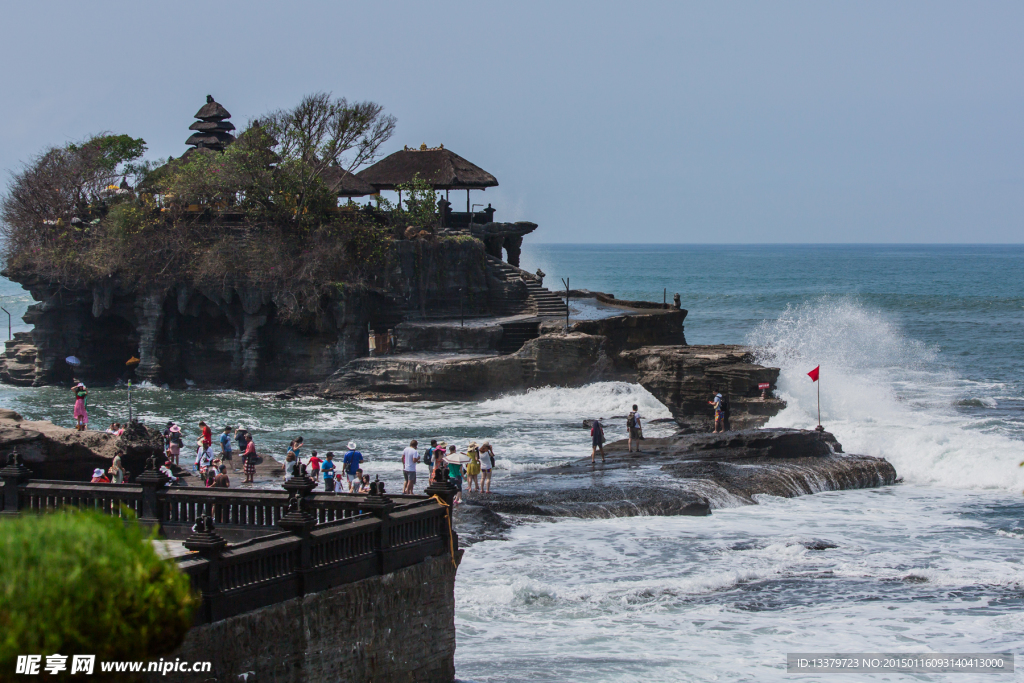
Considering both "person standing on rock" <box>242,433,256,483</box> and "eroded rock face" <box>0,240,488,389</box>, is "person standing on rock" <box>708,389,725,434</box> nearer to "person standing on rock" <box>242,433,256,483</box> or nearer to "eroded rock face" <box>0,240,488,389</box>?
"person standing on rock" <box>242,433,256,483</box>

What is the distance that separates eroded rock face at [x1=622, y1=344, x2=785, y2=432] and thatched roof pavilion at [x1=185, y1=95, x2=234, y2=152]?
97.3 feet

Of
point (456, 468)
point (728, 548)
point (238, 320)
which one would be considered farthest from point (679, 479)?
point (238, 320)

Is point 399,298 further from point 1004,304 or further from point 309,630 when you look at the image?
point 1004,304

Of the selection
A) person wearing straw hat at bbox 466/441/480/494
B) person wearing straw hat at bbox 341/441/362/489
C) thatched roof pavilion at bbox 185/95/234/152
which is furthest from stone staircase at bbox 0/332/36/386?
person wearing straw hat at bbox 466/441/480/494

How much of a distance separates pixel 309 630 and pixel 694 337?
68689 millimetres

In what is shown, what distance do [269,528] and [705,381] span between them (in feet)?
71.8

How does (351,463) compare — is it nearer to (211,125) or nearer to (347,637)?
(347,637)

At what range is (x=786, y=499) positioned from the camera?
22.5 meters

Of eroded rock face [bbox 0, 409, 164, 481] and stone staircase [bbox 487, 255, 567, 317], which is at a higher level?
stone staircase [bbox 487, 255, 567, 317]

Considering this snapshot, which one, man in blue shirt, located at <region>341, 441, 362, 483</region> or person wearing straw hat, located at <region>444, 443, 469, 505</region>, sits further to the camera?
man in blue shirt, located at <region>341, 441, 362, 483</region>

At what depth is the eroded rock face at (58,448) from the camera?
55.9 ft

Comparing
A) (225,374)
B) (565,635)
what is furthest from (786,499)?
(225,374)

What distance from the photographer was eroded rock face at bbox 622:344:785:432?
30.9 meters

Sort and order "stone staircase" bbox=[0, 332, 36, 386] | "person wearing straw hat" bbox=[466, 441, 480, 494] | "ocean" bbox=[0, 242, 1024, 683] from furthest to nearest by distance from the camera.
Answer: "stone staircase" bbox=[0, 332, 36, 386] → "person wearing straw hat" bbox=[466, 441, 480, 494] → "ocean" bbox=[0, 242, 1024, 683]
